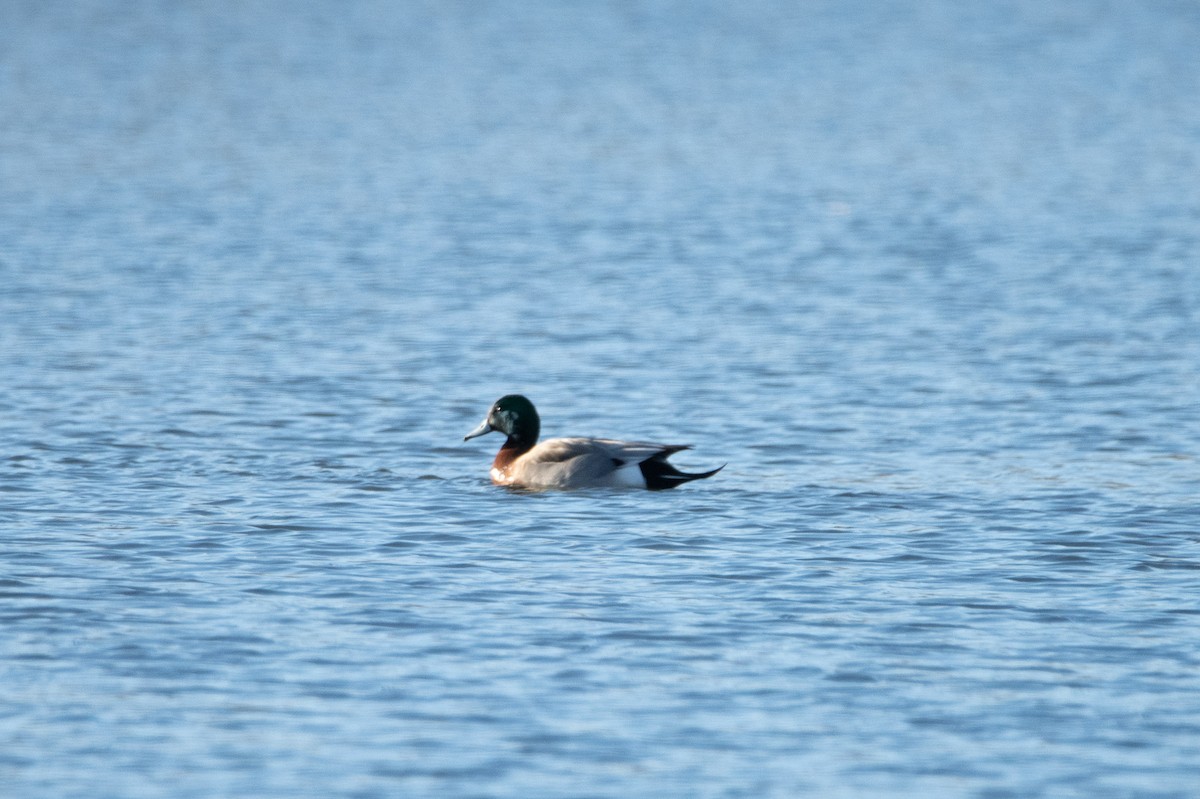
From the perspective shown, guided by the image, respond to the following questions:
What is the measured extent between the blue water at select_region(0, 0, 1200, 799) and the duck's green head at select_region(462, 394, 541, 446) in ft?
1.66

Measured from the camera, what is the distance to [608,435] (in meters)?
16.0

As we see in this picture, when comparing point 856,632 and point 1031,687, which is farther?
point 856,632

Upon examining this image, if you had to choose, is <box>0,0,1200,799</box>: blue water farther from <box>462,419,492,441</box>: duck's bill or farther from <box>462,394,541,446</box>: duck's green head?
<box>462,394,541,446</box>: duck's green head

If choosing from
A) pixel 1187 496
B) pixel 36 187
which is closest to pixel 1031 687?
pixel 1187 496

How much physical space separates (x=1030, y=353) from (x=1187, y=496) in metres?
5.69

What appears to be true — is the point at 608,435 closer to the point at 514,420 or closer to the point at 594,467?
the point at 514,420

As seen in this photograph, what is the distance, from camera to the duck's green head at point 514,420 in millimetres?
14711

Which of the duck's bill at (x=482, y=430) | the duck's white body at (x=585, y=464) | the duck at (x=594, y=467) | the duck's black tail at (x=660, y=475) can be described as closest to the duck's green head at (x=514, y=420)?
the duck's bill at (x=482, y=430)

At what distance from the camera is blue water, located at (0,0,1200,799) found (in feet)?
28.2

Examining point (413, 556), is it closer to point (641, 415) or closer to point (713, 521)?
point (713, 521)

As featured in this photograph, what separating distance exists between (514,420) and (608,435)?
142cm

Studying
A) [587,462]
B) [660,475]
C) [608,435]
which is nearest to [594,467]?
[587,462]

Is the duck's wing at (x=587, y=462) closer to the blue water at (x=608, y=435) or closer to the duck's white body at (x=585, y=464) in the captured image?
the duck's white body at (x=585, y=464)

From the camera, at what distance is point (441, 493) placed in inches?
545
